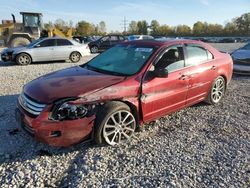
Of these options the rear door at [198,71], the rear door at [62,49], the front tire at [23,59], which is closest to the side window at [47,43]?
the rear door at [62,49]

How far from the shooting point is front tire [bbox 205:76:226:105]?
6096mm

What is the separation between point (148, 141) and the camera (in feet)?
14.4

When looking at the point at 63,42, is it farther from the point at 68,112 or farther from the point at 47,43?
the point at 68,112

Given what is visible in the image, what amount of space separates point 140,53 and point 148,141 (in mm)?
1603

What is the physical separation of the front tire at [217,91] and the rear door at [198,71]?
0.64 feet

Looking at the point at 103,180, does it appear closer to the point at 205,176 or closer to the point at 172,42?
the point at 205,176

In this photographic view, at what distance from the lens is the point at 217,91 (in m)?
6.32

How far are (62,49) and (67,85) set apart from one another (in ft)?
34.2

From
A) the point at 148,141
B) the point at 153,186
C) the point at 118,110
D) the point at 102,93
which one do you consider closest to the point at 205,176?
the point at 153,186

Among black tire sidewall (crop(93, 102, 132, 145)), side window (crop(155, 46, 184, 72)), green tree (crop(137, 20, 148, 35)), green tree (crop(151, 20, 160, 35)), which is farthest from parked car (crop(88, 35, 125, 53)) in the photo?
green tree (crop(151, 20, 160, 35))

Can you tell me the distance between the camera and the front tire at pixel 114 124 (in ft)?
13.1

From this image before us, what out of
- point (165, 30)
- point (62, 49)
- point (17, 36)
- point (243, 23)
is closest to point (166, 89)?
point (62, 49)

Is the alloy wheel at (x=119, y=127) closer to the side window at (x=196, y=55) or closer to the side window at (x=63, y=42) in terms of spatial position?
the side window at (x=196, y=55)

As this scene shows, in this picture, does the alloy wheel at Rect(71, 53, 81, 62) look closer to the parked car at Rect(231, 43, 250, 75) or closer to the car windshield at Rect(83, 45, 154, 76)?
the parked car at Rect(231, 43, 250, 75)
